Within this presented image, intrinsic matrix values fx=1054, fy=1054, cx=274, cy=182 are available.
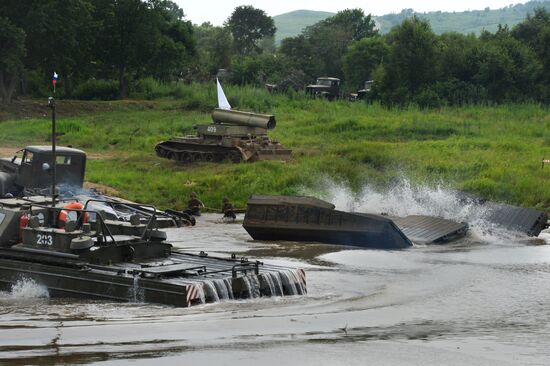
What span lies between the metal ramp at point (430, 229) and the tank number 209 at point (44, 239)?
10.1 metres

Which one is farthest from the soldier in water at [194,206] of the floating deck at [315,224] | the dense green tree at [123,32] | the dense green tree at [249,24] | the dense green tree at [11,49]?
the dense green tree at [249,24]

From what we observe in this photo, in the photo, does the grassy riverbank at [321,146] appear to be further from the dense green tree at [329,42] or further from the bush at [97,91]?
the dense green tree at [329,42]

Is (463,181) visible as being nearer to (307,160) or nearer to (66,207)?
(307,160)

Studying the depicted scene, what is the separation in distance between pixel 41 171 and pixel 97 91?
34975mm

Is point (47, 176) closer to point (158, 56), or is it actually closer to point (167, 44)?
point (158, 56)

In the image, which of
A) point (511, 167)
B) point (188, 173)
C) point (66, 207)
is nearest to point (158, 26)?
point (188, 173)

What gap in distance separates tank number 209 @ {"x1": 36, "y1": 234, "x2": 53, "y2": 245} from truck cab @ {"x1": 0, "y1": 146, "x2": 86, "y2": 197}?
Result: 988 cm

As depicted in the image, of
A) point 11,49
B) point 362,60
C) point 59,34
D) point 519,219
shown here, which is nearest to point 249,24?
point 362,60

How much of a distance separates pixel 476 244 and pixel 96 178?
12805 millimetres

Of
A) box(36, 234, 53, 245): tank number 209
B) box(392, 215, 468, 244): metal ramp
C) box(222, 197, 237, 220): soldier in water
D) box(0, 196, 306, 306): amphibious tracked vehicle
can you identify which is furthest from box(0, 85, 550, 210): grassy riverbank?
box(36, 234, 53, 245): tank number 209

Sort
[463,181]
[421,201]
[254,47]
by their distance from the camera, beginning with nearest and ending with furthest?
[421,201] < [463,181] < [254,47]

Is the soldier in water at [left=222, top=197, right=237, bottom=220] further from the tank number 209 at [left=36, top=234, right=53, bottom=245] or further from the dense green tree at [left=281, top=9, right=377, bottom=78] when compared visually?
the dense green tree at [left=281, top=9, right=377, bottom=78]

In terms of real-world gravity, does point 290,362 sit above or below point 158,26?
below

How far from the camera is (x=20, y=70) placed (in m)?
52.2
